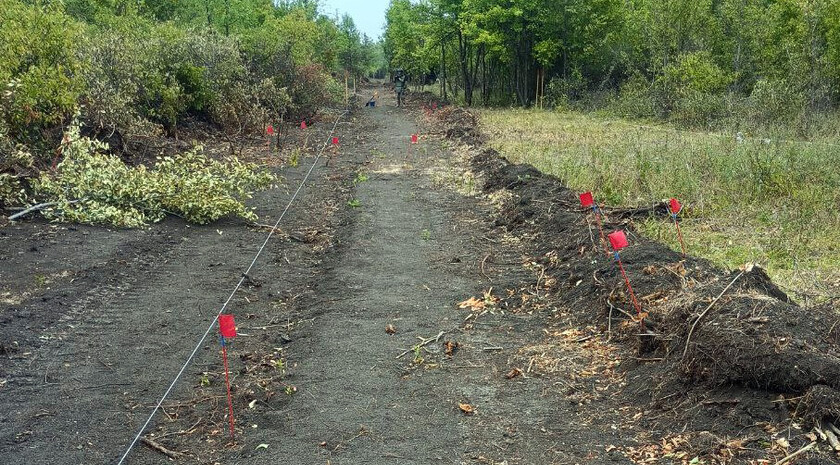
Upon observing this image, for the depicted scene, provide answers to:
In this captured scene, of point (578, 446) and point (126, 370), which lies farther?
point (126, 370)

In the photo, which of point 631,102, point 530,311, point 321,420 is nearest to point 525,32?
point 631,102

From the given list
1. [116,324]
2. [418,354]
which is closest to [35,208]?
[116,324]

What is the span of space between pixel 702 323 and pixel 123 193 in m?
8.83

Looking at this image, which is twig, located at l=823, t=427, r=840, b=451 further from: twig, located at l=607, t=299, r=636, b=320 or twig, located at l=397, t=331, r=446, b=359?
twig, located at l=397, t=331, r=446, b=359

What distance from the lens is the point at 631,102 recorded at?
28188mm

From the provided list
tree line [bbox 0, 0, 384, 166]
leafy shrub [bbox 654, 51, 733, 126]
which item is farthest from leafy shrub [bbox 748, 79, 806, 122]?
tree line [bbox 0, 0, 384, 166]

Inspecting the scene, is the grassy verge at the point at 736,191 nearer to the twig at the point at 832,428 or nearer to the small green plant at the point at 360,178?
the twig at the point at 832,428

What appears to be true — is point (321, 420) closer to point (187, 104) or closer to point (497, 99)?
point (187, 104)

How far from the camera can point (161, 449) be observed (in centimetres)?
490

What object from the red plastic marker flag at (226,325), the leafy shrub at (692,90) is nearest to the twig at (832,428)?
the red plastic marker flag at (226,325)

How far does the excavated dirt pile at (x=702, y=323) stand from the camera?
4578 millimetres

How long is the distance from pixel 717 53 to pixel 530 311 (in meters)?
27.5

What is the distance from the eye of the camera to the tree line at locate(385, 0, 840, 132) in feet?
73.7

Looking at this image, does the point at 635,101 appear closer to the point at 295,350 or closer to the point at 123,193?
the point at 123,193
